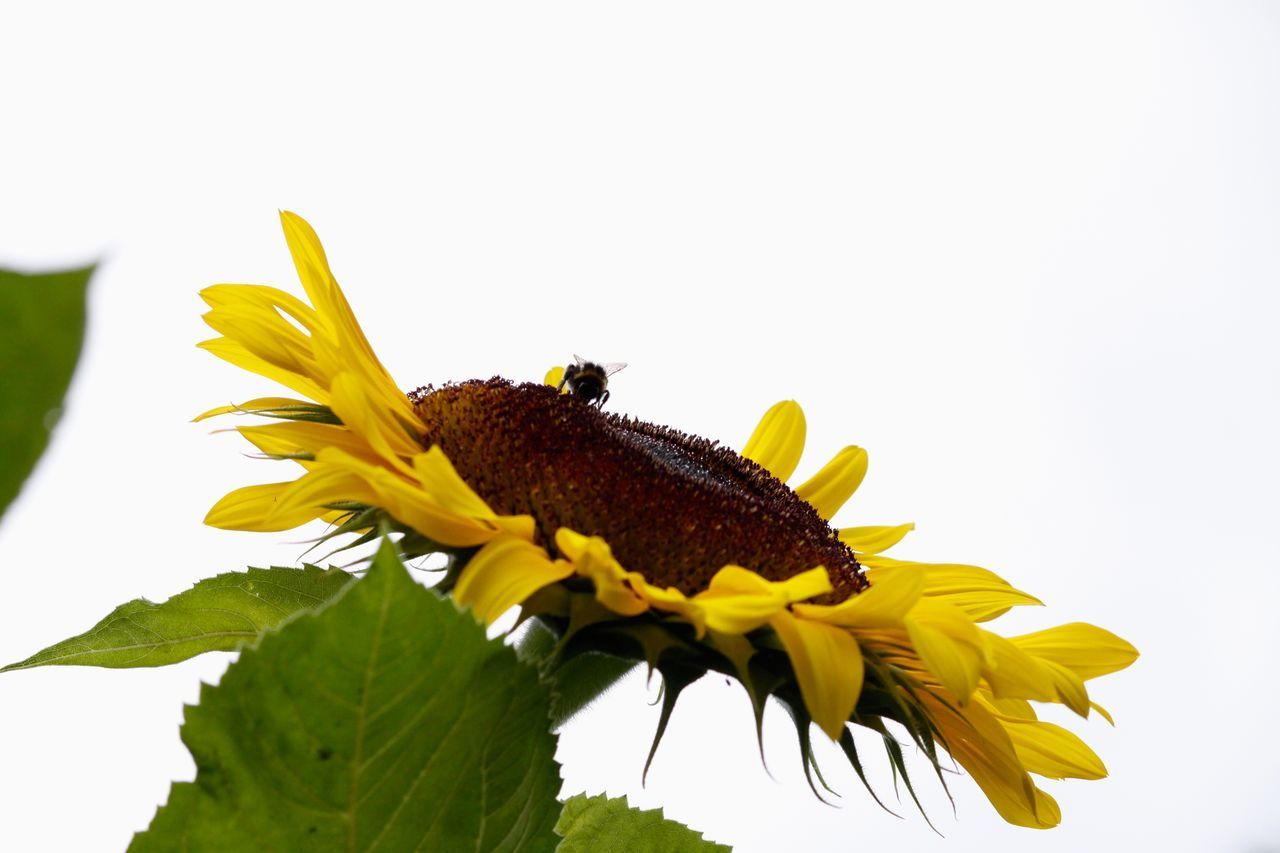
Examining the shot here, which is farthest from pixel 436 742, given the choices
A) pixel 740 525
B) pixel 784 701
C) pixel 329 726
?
pixel 740 525

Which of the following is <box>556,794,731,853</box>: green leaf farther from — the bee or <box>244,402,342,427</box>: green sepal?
the bee

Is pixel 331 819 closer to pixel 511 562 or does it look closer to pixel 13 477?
pixel 511 562

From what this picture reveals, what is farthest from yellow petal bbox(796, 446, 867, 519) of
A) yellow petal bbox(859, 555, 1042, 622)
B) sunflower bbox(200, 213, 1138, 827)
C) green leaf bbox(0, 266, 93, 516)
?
green leaf bbox(0, 266, 93, 516)

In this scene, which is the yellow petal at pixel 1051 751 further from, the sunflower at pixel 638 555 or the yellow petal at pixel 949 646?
the yellow petal at pixel 949 646

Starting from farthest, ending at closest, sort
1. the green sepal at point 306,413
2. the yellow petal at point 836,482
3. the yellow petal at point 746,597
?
the yellow petal at point 836,482 < the green sepal at point 306,413 < the yellow petal at point 746,597

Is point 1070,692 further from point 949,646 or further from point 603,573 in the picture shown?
point 603,573

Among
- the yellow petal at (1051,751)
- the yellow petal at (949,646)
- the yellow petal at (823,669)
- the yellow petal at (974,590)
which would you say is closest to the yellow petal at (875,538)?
the yellow petal at (974,590)
